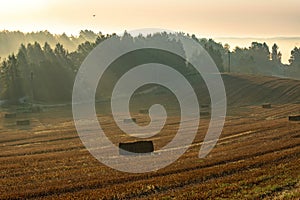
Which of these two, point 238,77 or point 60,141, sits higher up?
point 238,77

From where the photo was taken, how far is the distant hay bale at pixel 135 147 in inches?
1521

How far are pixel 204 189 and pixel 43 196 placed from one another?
8.30m

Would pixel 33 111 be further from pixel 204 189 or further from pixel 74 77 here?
pixel 204 189

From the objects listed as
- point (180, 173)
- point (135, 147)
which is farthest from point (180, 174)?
point (135, 147)

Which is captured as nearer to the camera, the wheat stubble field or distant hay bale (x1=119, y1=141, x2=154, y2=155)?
the wheat stubble field

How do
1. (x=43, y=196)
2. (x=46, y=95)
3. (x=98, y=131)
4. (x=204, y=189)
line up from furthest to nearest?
(x=46, y=95), (x=98, y=131), (x=43, y=196), (x=204, y=189)

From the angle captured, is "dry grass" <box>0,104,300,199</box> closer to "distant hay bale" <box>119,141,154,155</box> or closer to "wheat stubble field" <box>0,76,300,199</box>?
"wheat stubble field" <box>0,76,300,199</box>

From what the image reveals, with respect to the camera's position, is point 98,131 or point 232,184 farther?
point 98,131

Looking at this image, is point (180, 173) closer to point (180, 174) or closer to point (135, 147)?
point (180, 174)

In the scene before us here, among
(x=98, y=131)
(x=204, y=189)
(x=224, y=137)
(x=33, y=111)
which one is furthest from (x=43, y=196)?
Result: (x=33, y=111)

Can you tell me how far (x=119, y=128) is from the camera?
63.7 metres

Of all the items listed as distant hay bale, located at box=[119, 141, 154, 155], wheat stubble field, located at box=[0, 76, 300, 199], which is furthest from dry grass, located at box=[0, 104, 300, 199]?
distant hay bale, located at box=[119, 141, 154, 155]

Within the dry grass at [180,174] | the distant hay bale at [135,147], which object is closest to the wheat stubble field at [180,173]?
the dry grass at [180,174]

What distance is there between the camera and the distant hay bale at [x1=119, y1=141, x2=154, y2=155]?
1521 inches
